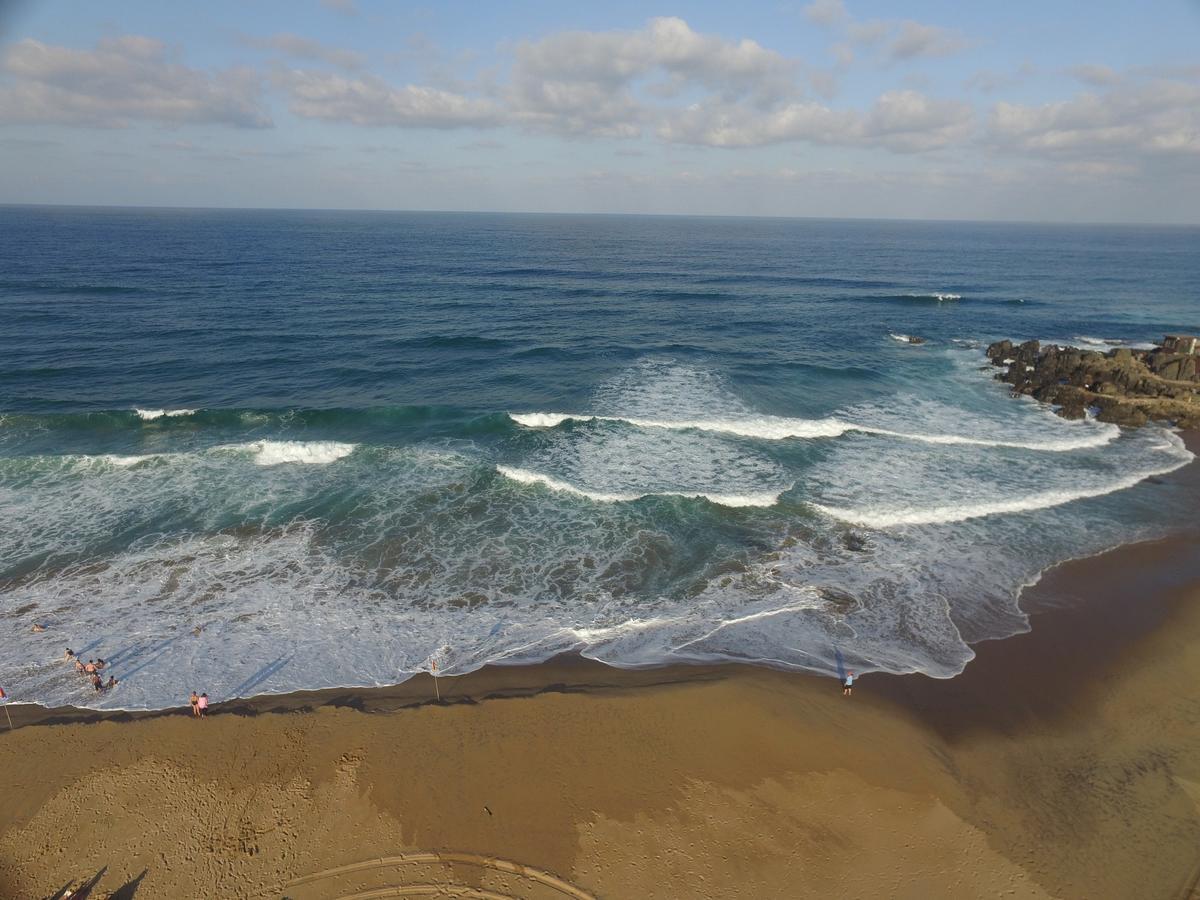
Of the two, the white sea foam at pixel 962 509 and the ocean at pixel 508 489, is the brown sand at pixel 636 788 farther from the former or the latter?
the white sea foam at pixel 962 509

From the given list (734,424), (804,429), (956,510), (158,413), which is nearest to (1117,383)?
(804,429)

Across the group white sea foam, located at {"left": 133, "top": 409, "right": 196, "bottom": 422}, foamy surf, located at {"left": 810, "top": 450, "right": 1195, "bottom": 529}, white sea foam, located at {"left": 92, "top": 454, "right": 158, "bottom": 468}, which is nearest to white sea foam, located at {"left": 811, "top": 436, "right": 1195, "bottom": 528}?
foamy surf, located at {"left": 810, "top": 450, "right": 1195, "bottom": 529}

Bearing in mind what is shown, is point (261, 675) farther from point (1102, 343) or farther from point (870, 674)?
point (1102, 343)

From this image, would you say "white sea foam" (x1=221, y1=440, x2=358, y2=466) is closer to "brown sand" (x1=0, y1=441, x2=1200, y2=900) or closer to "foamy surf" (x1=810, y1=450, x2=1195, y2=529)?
"brown sand" (x1=0, y1=441, x2=1200, y2=900)

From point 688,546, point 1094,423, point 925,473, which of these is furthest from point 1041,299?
point 688,546

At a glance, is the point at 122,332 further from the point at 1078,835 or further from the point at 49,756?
the point at 1078,835

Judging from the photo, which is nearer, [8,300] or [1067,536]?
[1067,536]
